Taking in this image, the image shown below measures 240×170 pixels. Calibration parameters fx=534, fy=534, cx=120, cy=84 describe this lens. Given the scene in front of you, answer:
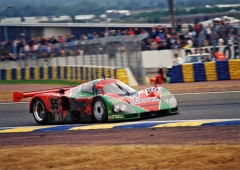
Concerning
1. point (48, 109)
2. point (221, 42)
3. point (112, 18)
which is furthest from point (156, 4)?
point (48, 109)

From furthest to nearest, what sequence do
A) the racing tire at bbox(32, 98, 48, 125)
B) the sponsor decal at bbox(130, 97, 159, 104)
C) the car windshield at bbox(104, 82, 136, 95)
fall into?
the racing tire at bbox(32, 98, 48, 125) < the car windshield at bbox(104, 82, 136, 95) < the sponsor decal at bbox(130, 97, 159, 104)

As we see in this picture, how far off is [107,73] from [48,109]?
393 inches

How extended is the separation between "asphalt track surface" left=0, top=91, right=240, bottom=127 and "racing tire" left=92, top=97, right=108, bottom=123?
3.37 feet

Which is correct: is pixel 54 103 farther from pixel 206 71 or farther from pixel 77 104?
pixel 206 71

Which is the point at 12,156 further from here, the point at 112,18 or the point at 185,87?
the point at 112,18

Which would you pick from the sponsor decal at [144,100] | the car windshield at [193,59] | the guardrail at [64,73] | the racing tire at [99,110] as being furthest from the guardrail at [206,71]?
the racing tire at [99,110]

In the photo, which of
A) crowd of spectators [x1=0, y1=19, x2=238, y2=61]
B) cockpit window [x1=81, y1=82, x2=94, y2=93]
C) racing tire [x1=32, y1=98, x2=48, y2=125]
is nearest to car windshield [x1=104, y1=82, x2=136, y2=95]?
cockpit window [x1=81, y1=82, x2=94, y2=93]

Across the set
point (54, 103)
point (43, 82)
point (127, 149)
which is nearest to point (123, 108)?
point (54, 103)

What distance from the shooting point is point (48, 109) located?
12.7 metres

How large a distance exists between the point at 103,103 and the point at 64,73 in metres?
16.6

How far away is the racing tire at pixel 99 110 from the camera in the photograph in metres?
11.2

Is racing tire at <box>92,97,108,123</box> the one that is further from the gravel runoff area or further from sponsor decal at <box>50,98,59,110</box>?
sponsor decal at <box>50,98,59,110</box>

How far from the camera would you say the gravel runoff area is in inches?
267

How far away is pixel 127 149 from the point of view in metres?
7.93
